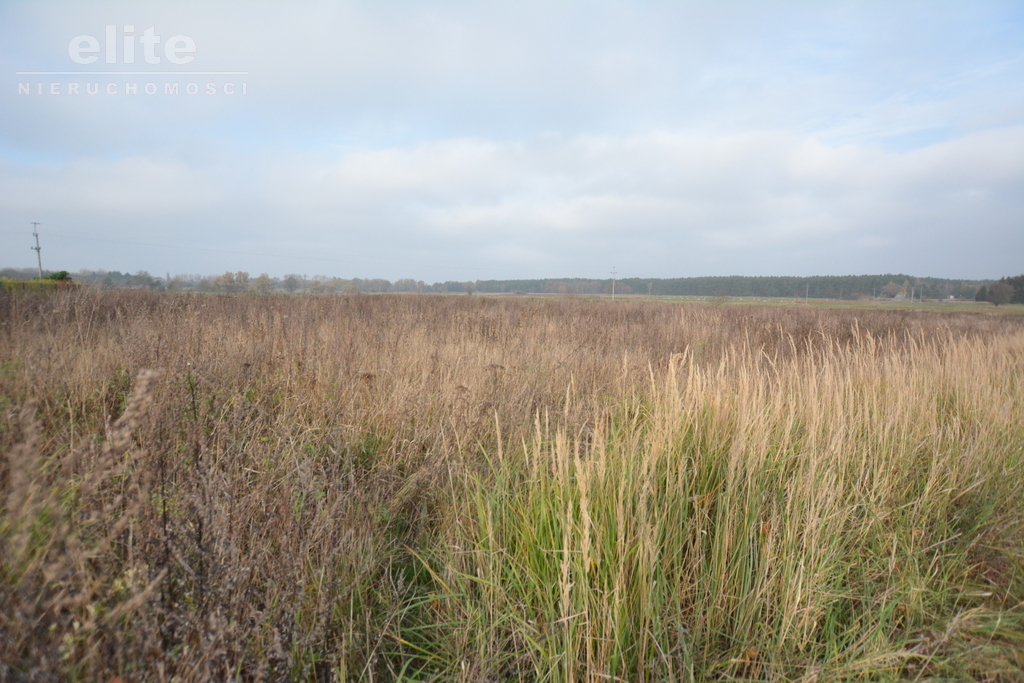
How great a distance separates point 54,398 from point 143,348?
92cm

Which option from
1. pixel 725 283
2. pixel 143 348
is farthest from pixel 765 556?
pixel 725 283

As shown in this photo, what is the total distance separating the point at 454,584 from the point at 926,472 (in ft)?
10.4

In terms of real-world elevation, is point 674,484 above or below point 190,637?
above

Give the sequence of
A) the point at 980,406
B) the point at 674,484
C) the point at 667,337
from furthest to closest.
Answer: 1. the point at 667,337
2. the point at 980,406
3. the point at 674,484

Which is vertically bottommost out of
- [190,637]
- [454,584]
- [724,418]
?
[454,584]

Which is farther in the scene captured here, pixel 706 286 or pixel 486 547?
pixel 706 286

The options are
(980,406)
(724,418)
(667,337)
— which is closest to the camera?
(724,418)

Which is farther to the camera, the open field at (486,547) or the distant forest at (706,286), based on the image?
the distant forest at (706,286)

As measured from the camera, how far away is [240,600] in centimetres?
147

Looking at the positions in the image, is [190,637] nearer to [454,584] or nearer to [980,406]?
[454,584]

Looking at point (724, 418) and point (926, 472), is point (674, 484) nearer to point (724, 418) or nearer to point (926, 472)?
point (724, 418)

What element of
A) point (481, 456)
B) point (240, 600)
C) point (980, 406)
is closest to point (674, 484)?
point (481, 456)

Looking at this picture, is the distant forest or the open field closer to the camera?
the open field

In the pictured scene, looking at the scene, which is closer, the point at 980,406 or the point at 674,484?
the point at 674,484
